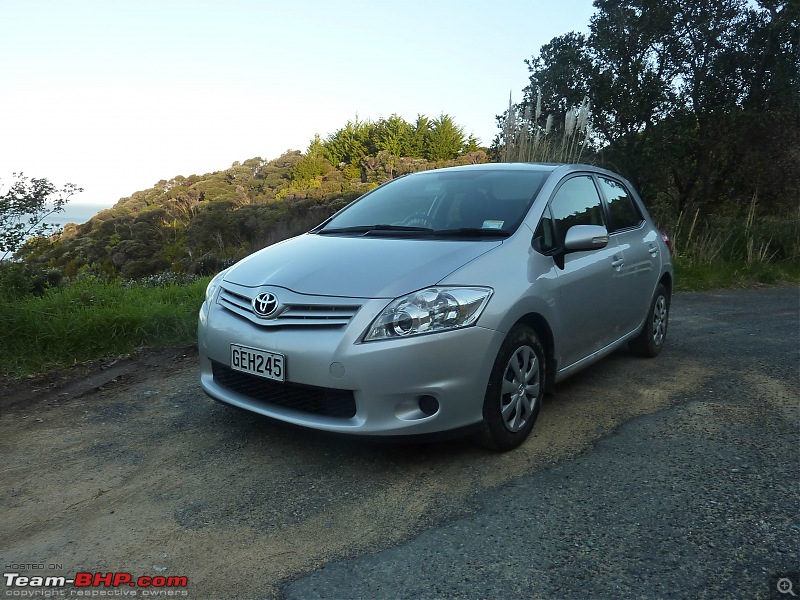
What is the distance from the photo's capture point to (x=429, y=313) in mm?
2996

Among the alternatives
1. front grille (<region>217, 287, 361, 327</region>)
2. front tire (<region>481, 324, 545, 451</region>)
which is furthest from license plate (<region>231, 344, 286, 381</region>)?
front tire (<region>481, 324, 545, 451</region>)

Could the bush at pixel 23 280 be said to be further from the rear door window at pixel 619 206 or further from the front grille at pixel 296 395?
the rear door window at pixel 619 206

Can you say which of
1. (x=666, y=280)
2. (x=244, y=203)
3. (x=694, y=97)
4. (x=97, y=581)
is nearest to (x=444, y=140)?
(x=244, y=203)

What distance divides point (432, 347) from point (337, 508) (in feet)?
2.56

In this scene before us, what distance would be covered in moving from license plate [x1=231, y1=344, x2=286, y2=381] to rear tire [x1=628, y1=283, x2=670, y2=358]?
3.07 meters

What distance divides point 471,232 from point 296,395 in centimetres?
131

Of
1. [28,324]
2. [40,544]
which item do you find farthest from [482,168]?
[28,324]

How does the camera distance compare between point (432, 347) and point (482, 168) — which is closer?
point (432, 347)

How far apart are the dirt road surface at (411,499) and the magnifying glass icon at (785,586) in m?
0.04

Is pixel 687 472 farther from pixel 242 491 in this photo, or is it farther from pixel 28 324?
pixel 28 324

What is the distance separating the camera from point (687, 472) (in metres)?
3.11

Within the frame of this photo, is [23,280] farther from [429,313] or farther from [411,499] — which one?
[411,499]

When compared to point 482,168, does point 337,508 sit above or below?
below

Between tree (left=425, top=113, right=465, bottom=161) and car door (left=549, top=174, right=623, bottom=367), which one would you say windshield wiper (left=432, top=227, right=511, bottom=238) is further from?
tree (left=425, top=113, right=465, bottom=161)
